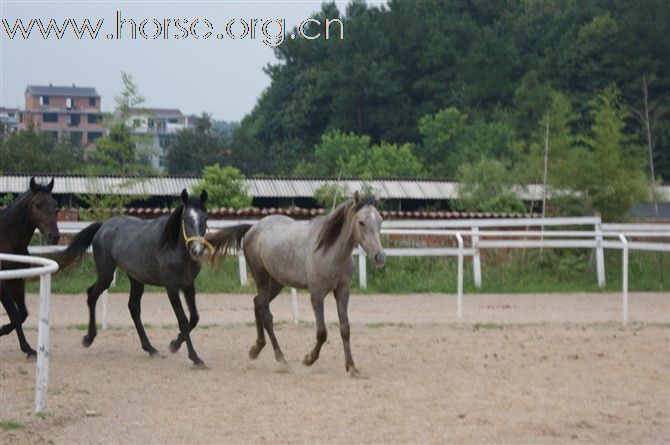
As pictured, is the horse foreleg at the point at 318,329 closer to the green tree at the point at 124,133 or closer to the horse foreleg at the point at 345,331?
the horse foreleg at the point at 345,331

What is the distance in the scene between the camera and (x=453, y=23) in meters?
65.6

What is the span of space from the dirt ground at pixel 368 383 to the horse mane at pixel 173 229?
1.11 m

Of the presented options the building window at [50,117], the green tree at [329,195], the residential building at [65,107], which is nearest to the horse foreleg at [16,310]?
the green tree at [329,195]

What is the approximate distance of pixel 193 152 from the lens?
62.5 meters

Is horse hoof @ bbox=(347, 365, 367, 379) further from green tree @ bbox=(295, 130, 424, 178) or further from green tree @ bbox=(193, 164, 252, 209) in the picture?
green tree @ bbox=(295, 130, 424, 178)

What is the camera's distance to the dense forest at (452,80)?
Result: 181 ft

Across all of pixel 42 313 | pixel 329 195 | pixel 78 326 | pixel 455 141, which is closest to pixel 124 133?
pixel 329 195

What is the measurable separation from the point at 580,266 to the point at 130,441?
1449cm

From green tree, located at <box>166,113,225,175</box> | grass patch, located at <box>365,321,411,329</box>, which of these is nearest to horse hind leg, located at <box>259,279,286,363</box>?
grass patch, located at <box>365,321,411,329</box>

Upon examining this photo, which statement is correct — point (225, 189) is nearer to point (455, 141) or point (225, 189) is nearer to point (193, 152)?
point (455, 141)

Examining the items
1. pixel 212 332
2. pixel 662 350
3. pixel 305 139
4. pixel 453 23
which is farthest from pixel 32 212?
pixel 453 23

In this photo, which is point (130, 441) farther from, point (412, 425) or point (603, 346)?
point (603, 346)

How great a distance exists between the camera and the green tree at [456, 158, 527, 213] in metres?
33.7

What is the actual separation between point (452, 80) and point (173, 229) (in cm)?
5361
